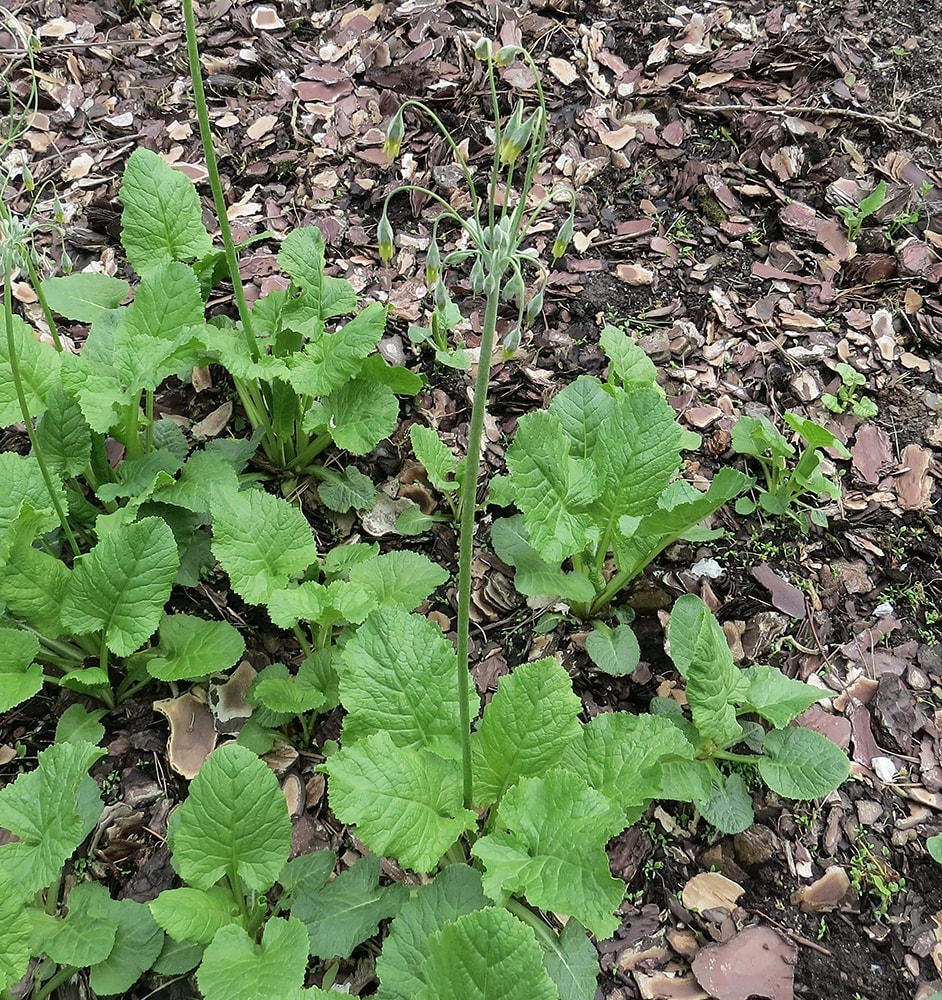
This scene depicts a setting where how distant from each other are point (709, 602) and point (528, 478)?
30.2 inches

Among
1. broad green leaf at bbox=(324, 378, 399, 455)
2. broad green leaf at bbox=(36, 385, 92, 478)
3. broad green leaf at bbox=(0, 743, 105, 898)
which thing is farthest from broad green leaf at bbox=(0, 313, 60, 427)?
broad green leaf at bbox=(0, 743, 105, 898)

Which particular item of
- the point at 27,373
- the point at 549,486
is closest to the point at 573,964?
the point at 549,486

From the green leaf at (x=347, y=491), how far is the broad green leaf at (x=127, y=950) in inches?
52.9

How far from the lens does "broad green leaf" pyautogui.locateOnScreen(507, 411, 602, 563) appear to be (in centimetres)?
257

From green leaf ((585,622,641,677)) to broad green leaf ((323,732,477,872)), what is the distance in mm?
696

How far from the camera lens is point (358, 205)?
3.83m

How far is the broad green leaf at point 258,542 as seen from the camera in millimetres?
2492

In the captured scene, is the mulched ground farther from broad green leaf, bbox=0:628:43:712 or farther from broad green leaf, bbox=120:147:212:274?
broad green leaf, bbox=120:147:212:274

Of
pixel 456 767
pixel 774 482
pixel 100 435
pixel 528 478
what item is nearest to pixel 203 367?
pixel 100 435

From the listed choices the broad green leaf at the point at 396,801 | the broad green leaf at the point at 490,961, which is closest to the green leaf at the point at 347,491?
the broad green leaf at the point at 396,801

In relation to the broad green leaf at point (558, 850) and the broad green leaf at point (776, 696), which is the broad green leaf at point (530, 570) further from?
the broad green leaf at point (558, 850)

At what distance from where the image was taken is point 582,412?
281 cm

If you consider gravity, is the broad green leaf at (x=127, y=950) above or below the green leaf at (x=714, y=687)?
below

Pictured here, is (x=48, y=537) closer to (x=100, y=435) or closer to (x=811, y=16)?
(x=100, y=435)
